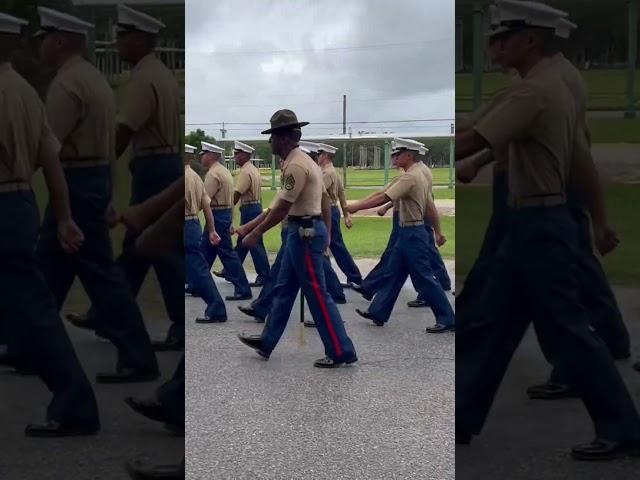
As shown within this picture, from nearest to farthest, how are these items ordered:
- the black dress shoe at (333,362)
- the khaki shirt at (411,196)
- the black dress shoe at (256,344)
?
the black dress shoe at (333,362)
the black dress shoe at (256,344)
the khaki shirt at (411,196)

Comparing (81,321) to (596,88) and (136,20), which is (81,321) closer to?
(136,20)

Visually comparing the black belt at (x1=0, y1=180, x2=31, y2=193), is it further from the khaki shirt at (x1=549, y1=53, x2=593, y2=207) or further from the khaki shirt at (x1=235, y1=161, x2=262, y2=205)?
the khaki shirt at (x1=235, y1=161, x2=262, y2=205)

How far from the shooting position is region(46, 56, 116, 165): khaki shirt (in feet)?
7.25

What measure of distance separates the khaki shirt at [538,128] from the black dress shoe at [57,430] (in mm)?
1219

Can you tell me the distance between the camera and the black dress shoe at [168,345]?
7.68ft

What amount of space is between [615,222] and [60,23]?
1.38 metres

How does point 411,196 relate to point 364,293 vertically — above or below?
above

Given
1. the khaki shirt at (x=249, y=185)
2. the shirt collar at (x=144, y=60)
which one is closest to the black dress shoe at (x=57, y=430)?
the shirt collar at (x=144, y=60)

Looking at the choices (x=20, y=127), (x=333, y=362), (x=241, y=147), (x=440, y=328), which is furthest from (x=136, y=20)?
(x=241, y=147)

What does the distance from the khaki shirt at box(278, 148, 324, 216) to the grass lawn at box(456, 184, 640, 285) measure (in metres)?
3.38

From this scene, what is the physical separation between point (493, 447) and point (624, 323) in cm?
43

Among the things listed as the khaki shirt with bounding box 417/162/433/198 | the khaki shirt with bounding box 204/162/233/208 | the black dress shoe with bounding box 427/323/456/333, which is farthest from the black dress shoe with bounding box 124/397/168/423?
the khaki shirt with bounding box 204/162/233/208

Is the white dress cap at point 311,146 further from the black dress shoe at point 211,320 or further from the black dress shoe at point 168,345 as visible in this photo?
the black dress shoe at point 168,345

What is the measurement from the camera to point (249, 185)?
8016mm
